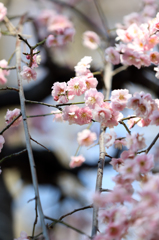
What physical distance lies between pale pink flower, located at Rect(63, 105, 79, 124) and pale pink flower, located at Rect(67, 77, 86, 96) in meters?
0.06

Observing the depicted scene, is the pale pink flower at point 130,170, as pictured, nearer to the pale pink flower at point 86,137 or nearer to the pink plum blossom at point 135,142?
the pink plum blossom at point 135,142

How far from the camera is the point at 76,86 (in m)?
0.83

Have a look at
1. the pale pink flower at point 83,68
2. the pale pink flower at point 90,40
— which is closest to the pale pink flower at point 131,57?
the pale pink flower at point 83,68

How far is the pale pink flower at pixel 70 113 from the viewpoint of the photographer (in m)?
0.80

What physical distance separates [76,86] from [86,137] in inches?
8.0

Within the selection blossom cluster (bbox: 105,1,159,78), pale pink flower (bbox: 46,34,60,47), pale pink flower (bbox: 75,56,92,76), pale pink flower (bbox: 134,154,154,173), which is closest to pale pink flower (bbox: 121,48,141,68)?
blossom cluster (bbox: 105,1,159,78)

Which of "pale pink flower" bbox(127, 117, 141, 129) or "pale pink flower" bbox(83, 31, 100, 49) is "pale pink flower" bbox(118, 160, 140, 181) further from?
"pale pink flower" bbox(83, 31, 100, 49)

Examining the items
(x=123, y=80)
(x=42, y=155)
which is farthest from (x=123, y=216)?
(x=123, y=80)

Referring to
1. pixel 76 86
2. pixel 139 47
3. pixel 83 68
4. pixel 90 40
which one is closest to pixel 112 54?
pixel 139 47

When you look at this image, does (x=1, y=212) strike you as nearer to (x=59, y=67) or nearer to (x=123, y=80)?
(x=59, y=67)

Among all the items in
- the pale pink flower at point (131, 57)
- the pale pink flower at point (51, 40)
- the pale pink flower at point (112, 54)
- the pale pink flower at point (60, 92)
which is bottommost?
the pale pink flower at point (60, 92)

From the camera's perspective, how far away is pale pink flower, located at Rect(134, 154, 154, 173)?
61 centimetres

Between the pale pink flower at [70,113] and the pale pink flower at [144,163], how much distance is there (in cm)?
28

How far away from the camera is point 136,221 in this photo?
480 mm
